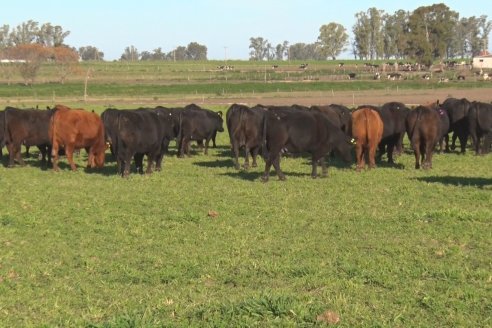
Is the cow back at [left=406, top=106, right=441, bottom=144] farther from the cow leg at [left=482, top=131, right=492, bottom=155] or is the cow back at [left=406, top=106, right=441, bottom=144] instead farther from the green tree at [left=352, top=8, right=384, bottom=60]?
the green tree at [left=352, top=8, right=384, bottom=60]

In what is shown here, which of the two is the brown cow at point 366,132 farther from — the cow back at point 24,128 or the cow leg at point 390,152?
the cow back at point 24,128

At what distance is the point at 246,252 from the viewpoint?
295 inches

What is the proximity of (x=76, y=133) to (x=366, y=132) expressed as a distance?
7050 millimetres

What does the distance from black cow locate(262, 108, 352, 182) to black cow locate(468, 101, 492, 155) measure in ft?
19.1

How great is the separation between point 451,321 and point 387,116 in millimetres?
10844

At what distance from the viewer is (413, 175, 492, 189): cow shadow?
1208cm

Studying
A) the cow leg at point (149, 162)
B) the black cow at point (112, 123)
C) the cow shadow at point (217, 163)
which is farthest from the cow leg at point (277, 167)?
the black cow at point (112, 123)

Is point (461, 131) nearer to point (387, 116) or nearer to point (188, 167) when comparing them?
point (387, 116)

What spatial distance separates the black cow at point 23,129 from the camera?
15117mm

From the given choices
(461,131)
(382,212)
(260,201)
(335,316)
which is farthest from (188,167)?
(335,316)

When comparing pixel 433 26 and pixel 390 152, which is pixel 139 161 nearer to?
pixel 390 152

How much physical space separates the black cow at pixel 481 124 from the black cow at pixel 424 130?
293cm

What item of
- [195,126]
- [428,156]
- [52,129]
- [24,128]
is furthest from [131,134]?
[428,156]

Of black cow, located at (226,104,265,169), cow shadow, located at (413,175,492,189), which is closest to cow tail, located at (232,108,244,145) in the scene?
black cow, located at (226,104,265,169)
